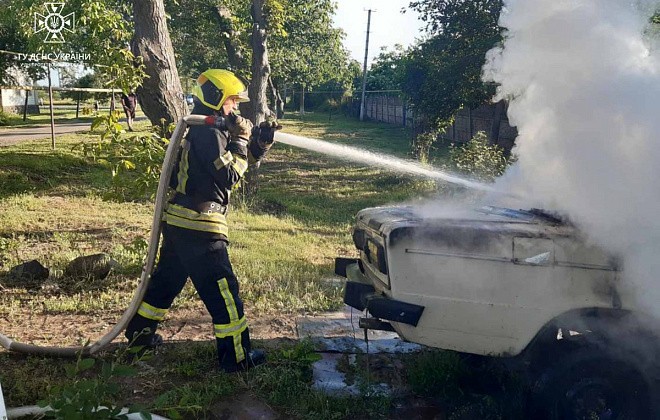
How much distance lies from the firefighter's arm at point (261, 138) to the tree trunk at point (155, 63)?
8.68 feet

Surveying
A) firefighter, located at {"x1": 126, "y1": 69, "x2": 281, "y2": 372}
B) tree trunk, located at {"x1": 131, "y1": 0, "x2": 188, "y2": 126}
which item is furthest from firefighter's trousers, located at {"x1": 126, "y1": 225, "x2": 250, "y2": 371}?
tree trunk, located at {"x1": 131, "y1": 0, "x2": 188, "y2": 126}

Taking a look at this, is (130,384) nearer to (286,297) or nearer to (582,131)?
(286,297)

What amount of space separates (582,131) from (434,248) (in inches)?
49.0

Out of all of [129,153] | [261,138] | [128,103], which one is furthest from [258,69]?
[261,138]

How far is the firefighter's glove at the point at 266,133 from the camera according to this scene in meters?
4.10

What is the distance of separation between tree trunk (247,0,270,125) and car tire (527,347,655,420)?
888 cm

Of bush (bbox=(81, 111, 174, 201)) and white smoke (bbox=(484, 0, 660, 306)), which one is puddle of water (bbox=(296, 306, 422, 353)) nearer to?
white smoke (bbox=(484, 0, 660, 306))

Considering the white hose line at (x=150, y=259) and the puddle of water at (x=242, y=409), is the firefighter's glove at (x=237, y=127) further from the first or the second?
the puddle of water at (x=242, y=409)

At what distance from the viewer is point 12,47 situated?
61.6ft

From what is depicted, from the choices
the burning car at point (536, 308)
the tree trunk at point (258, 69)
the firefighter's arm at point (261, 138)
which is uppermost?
the tree trunk at point (258, 69)

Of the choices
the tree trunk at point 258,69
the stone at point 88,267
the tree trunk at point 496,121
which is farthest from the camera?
the tree trunk at point 496,121

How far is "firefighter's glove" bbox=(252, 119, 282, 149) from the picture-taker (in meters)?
4.10

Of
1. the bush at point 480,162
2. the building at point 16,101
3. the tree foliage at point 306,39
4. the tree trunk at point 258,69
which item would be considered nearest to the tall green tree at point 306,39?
the tree foliage at point 306,39

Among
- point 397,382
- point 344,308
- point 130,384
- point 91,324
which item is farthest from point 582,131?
point 91,324
